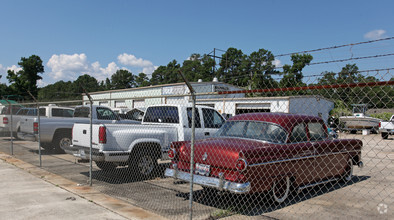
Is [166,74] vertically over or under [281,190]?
over

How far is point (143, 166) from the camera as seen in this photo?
7.53 metres

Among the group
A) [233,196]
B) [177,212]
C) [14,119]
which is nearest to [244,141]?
[233,196]

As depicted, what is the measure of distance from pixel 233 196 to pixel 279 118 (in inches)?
66.7

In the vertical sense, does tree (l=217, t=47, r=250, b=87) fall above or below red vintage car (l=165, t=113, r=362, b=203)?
above

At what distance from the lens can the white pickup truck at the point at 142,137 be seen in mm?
6934

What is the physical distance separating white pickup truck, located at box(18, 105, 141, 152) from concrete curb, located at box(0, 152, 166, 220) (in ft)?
9.12

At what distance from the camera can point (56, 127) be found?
11.4m

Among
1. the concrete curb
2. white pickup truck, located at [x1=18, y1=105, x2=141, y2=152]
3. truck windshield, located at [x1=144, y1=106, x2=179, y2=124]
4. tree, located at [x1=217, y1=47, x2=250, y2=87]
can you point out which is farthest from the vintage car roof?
tree, located at [x1=217, y1=47, x2=250, y2=87]

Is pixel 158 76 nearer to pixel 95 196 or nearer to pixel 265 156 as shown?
pixel 95 196

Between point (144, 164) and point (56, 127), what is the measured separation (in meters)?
5.53

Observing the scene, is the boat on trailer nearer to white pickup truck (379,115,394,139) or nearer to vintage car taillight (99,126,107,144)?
white pickup truck (379,115,394,139)

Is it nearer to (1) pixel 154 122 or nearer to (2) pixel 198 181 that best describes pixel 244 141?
(2) pixel 198 181

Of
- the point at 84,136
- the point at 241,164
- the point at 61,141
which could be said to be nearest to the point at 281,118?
the point at 241,164

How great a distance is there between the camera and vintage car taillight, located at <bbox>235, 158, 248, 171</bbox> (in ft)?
15.1
